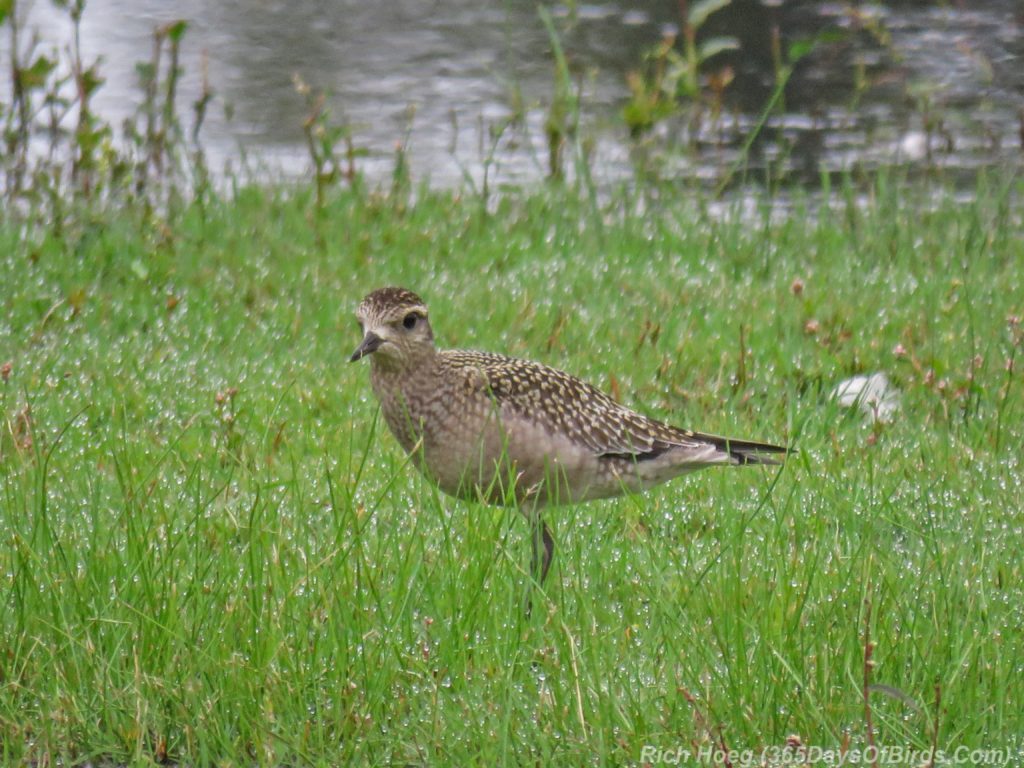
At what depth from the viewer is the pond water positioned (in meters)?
11.2

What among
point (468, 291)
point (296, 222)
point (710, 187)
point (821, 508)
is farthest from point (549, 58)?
point (821, 508)

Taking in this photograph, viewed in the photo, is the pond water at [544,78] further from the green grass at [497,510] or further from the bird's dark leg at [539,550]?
the bird's dark leg at [539,550]

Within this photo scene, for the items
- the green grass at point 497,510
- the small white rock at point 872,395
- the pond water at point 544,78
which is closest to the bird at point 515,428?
the green grass at point 497,510

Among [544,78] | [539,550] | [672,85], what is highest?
[672,85]

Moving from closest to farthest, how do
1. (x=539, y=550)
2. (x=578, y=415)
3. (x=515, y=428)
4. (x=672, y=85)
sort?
(x=539, y=550) → (x=515, y=428) → (x=578, y=415) → (x=672, y=85)

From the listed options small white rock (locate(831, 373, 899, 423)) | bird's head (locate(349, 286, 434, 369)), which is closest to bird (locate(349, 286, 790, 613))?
bird's head (locate(349, 286, 434, 369))

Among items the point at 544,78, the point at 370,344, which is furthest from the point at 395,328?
the point at 544,78

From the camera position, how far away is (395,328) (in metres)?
5.75

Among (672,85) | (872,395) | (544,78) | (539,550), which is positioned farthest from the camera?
(544,78)

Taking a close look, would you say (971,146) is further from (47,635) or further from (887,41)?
(47,635)

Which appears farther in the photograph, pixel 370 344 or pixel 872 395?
pixel 872 395

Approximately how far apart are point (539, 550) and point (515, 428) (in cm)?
56

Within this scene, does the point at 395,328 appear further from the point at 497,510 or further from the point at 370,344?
the point at 497,510

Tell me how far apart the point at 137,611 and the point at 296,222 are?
5.19 m
